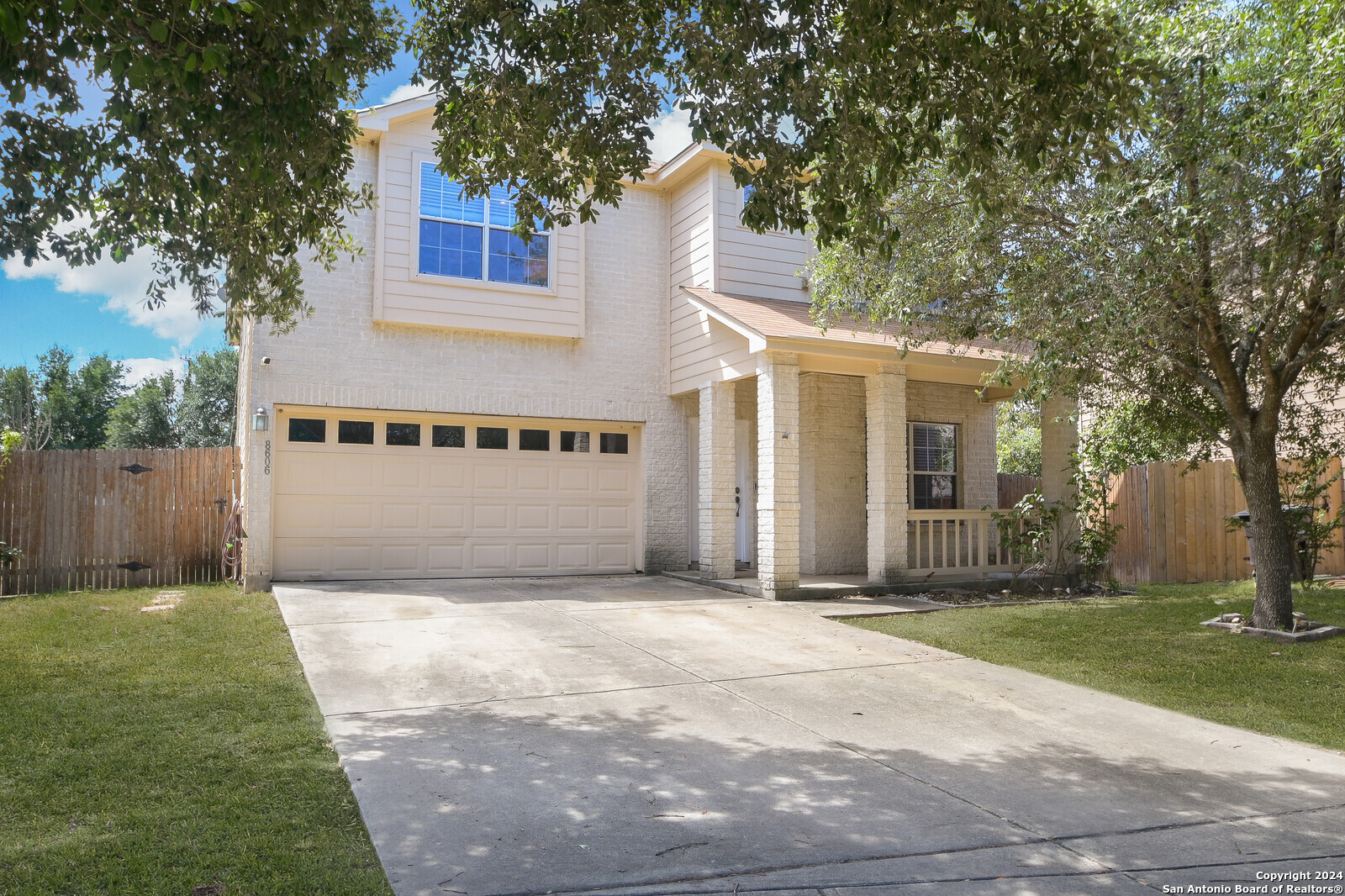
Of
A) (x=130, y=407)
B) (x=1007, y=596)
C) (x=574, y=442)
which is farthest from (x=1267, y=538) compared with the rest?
(x=130, y=407)

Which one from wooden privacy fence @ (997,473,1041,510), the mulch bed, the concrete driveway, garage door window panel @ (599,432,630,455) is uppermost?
garage door window panel @ (599,432,630,455)

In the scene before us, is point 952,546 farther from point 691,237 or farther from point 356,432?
point 356,432

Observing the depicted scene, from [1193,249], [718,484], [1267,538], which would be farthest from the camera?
[718,484]

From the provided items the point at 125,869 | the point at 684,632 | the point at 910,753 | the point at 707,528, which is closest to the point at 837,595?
the point at 707,528

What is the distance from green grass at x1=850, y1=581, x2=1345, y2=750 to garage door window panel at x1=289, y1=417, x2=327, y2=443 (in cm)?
730

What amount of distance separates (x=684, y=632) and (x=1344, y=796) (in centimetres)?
513

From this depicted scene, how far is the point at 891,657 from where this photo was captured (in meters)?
7.45

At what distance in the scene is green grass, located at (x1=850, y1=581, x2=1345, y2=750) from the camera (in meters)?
5.81

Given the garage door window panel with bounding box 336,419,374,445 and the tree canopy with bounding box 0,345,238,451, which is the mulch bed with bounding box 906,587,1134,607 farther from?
the tree canopy with bounding box 0,345,238,451

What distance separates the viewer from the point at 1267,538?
8312mm

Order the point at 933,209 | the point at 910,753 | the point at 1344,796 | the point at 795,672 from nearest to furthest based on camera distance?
the point at 1344,796
the point at 910,753
the point at 795,672
the point at 933,209

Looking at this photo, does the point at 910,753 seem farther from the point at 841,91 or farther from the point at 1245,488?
the point at 1245,488

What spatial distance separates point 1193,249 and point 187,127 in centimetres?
735

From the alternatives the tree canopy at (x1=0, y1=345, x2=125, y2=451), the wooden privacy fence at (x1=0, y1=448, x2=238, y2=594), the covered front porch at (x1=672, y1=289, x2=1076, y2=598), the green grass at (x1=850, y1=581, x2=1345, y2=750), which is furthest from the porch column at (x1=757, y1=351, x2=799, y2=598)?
the tree canopy at (x1=0, y1=345, x2=125, y2=451)
